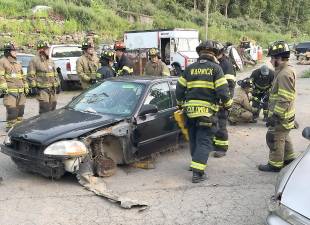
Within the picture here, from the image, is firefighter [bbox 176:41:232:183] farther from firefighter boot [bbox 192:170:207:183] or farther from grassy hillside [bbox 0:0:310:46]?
grassy hillside [bbox 0:0:310:46]

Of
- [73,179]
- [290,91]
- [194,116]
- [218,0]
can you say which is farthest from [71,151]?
[218,0]

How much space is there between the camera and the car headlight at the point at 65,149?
5.35 meters

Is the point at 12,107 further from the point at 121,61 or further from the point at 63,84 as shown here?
the point at 63,84

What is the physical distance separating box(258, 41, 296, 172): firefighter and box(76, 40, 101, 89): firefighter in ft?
14.9

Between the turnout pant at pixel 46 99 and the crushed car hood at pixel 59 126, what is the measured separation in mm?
2772

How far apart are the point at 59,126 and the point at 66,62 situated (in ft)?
31.2

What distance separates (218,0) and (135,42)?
43.9 m

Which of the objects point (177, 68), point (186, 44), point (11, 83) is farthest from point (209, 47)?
point (186, 44)

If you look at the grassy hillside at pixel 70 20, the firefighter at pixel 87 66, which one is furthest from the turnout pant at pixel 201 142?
the grassy hillside at pixel 70 20

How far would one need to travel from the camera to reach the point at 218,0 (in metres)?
63.6

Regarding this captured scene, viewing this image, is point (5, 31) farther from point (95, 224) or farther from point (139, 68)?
point (95, 224)

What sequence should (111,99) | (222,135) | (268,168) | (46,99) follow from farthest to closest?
(46,99) → (222,135) → (111,99) → (268,168)

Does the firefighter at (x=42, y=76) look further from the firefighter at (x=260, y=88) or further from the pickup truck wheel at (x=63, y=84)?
the pickup truck wheel at (x=63, y=84)

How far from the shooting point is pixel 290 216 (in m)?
3.12
